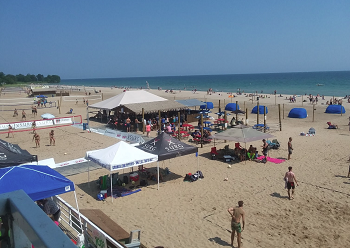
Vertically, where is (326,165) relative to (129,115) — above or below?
below

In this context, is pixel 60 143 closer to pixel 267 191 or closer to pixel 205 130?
pixel 205 130

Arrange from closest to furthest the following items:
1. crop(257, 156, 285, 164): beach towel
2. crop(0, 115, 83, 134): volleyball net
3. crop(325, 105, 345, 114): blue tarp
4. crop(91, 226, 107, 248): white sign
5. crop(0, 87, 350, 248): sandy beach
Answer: crop(91, 226, 107, 248): white sign, crop(0, 87, 350, 248): sandy beach, crop(257, 156, 285, 164): beach towel, crop(0, 115, 83, 134): volleyball net, crop(325, 105, 345, 114): blue tarp

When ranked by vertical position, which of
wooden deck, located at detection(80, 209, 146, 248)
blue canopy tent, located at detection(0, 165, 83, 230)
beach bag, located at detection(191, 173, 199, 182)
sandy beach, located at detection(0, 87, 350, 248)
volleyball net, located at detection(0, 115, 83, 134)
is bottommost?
sandy beach, located at detection(0, 87, 350, 248)

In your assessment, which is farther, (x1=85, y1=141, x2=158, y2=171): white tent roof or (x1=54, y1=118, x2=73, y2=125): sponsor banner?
(x1=54, y1=118, x2=73, y2=125): sponsor banner

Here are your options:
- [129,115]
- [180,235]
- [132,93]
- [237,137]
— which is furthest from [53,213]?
[132,93]

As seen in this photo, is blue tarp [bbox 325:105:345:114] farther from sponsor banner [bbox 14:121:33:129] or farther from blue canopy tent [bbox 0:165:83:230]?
blue canopy tent [bbox 0:165:83:230]

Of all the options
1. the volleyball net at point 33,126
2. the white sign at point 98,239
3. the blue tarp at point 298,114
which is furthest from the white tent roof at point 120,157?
the blue tarp at point 298,114

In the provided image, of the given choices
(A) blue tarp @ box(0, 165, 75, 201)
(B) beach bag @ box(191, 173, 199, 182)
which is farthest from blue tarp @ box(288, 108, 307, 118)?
(A) blue tarp @ box(0, 165, 75, 201)

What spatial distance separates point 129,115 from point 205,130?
801 centimetres

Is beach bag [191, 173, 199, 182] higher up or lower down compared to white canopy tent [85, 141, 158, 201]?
lower down

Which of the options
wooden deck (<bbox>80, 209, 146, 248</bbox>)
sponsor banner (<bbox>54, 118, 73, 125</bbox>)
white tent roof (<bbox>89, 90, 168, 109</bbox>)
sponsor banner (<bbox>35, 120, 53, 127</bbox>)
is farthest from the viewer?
white tent roof (<bbox>89, 90, 168, 109</bbox>)

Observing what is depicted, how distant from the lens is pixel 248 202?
9.88m

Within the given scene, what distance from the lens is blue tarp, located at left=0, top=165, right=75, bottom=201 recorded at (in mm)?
6449

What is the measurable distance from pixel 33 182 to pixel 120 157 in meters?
4.10
